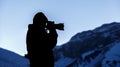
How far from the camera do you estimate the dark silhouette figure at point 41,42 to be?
21.7ft

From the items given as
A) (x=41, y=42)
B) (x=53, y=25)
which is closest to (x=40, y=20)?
(x=53, y=25)

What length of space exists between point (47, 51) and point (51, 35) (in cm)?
30

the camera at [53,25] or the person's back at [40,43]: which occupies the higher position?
the camera at [53,25]

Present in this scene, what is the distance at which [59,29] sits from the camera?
6977mm

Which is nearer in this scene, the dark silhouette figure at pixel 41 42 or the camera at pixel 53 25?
the dark silhouette figure at pixel 41 42

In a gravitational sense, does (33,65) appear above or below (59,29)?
below

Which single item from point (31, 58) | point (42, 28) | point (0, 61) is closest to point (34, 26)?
point (42, 28)

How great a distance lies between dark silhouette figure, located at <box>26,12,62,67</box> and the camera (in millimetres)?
6617

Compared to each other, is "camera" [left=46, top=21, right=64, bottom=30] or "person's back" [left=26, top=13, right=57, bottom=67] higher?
"camera" [left=46, top=21, right=64, bottom=30]

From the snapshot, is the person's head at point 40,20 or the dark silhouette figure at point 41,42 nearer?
the dark silhouette figure at point 41,42

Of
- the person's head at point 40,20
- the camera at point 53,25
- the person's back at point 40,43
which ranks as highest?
the person's head at point 40,20

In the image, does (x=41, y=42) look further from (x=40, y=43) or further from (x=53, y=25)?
(x=53, y=25)

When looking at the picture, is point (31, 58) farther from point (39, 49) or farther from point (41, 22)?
point (41, 22)

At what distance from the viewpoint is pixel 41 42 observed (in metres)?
6.71
